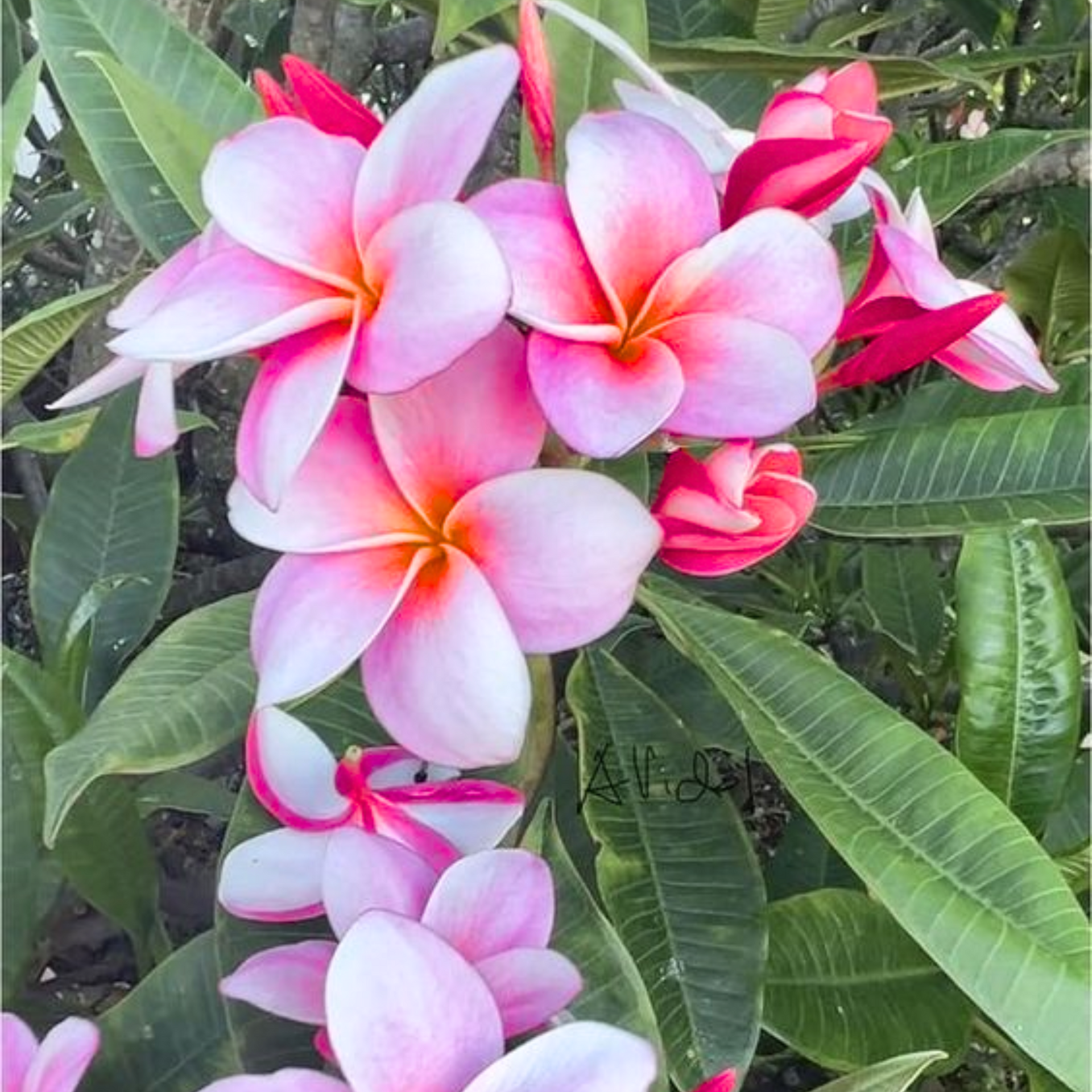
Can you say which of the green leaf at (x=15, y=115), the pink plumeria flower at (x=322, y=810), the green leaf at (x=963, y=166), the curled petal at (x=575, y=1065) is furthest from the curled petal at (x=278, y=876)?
the green leaf at (x=963, y=166)

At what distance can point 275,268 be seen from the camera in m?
0.40

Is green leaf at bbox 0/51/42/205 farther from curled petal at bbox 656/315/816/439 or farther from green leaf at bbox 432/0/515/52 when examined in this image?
curled petal at bbox 656/315/816/439

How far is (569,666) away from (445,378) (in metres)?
0.39

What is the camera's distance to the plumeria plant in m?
0.39

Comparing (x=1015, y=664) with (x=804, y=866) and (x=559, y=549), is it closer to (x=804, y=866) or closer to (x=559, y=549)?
(x=804, y=866)

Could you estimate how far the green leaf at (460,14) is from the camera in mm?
581

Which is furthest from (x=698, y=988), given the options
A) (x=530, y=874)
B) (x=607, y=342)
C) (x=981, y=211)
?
(x=981, y=211)

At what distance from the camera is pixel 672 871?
24.1 inches

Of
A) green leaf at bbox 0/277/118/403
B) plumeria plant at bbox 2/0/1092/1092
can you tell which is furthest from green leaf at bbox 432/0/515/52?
green leaf at bbox 0/277/118/403

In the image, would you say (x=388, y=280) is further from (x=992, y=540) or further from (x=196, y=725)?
(x=992, y=540)

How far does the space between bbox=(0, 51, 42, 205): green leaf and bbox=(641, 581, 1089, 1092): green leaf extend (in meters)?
0.39

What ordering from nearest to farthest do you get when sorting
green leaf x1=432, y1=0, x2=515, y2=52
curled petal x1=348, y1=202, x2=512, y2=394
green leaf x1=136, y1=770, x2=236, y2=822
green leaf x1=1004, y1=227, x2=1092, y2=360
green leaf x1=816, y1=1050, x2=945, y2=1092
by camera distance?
curled petal x1=348, y1=202, x2=512, y2=394, green leaf x1=816, y1=1050, x2=945, y2=1092, green leaf x1=432, y1=0, x2=515, y2=52, green leaf x1=136, y1=770, x2=236, y2=822, green leaf x1=1004, y1=227, x2=1092, y2=360

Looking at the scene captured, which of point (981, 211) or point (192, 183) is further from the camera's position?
point (981, 211)

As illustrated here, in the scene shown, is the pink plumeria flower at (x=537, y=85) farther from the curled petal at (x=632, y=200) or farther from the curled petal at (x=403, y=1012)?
the curled petal at (x=403, y=1012)
